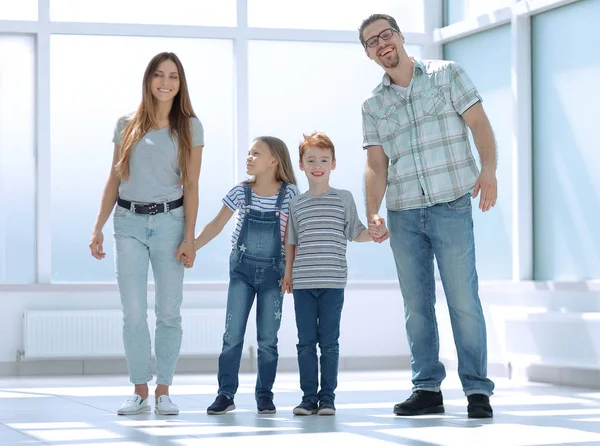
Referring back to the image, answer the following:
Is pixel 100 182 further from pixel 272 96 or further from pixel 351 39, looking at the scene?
pixel 351 39

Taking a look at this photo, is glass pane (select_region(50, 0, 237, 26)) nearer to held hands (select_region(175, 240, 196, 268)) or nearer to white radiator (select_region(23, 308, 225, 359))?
white radiator (select_region(23, 308, 225, 359))

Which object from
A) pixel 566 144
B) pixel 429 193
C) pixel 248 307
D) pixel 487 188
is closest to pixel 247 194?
pixel 248 307

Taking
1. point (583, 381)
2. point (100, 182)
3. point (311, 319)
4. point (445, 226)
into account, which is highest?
point (100, 182)

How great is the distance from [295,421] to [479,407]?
618 mm

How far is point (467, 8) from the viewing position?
676cm

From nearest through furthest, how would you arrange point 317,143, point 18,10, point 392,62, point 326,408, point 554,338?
point 392,62 → point 326,408 → point 317,143 → point 554,338 → point 18,10

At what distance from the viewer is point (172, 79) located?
4.00m

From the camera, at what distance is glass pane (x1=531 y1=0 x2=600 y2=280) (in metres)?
5.56

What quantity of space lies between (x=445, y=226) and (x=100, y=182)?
11.1 feet

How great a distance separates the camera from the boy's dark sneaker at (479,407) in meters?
3.70

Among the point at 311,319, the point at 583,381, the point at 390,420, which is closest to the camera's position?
the point at 390,420

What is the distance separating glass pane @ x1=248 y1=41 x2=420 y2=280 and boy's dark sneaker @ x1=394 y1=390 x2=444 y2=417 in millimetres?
3097

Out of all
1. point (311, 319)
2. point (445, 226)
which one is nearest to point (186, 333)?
point (311, 319)

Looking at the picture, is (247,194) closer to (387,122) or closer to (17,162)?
(387,122)
